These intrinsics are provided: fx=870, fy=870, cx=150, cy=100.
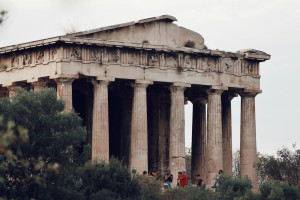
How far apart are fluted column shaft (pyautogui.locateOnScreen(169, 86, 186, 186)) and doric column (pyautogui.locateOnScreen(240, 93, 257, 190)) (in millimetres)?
4569

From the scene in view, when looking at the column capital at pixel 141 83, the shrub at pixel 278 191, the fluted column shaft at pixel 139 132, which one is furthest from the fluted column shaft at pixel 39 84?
the shrub at pixel 278 191

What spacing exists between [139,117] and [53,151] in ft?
30.0

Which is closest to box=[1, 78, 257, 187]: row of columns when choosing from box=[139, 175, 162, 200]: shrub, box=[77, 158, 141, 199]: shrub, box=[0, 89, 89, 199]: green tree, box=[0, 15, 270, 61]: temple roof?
box=[0, 15, 270, 61]: temple roof

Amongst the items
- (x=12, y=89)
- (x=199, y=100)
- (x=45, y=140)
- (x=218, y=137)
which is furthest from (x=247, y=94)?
(x=45, y=140)

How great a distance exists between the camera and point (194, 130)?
5122cm

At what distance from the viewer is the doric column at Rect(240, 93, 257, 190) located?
1919 inches

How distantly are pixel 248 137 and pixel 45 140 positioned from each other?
639 inches

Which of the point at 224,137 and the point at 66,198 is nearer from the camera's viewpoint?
the point at 66,198

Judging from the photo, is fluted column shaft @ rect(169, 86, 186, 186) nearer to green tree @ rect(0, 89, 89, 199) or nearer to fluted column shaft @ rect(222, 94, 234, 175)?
fluted column shaft @ rect(222, 94, 234, 175)

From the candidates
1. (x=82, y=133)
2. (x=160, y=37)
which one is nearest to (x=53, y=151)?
(x=82, y=133)

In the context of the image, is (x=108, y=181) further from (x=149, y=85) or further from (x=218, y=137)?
(x=149, y=85)

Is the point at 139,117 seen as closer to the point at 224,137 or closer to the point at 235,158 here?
the point at 224,137

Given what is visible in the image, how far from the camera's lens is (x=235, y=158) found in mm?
98625

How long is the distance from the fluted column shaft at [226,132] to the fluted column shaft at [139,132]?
714 cm
